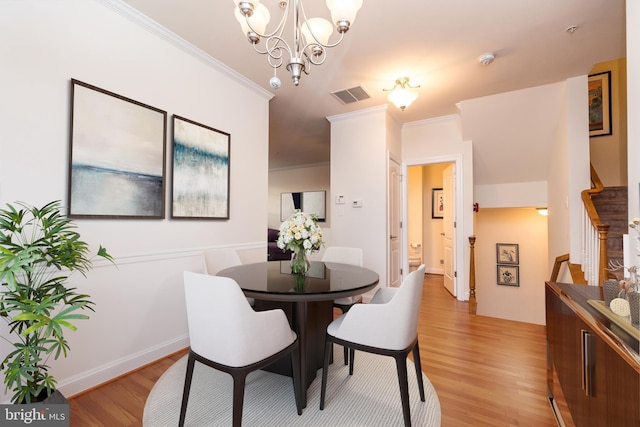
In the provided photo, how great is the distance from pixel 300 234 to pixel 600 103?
441 cm

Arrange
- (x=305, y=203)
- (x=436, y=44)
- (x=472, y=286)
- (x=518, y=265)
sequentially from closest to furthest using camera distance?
(x=436, y=44)
(x=472, y=286)
(x=518, y=265)
(x=305, y=203)

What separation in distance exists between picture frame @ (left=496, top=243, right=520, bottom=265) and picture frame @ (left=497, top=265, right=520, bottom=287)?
87 mm

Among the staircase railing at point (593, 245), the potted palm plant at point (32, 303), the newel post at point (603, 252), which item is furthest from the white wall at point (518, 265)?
the potted palm plant at point (32, 303)

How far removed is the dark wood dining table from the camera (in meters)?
1.56

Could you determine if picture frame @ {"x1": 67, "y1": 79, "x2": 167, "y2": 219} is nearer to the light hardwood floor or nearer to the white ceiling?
the white ceiling

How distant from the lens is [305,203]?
23.7 feet

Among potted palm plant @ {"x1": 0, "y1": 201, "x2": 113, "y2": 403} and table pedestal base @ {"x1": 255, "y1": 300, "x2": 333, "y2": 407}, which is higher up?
potted palm plant @ {"x1": 0, "y1": 201, "x2": 113, "y2": 403}

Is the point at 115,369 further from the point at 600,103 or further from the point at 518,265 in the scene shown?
the point at 600,103

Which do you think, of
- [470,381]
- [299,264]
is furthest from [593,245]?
[299,264]

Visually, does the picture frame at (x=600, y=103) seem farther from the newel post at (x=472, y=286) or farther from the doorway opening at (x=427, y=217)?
the doorway opening at (x=427, y=217)

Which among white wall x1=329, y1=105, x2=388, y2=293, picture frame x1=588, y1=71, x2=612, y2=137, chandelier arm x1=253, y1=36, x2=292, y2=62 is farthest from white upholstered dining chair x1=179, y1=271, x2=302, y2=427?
picture frame x1=588, y1=71, x2=612, y2=137

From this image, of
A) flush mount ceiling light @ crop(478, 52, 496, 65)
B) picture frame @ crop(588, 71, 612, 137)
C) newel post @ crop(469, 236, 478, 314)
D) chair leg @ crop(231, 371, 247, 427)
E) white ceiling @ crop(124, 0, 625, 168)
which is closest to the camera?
chair leg @ crop(231, 371, 247, 427)

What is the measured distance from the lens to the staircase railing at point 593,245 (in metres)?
2.27

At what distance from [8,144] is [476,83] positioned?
397 centimetres
